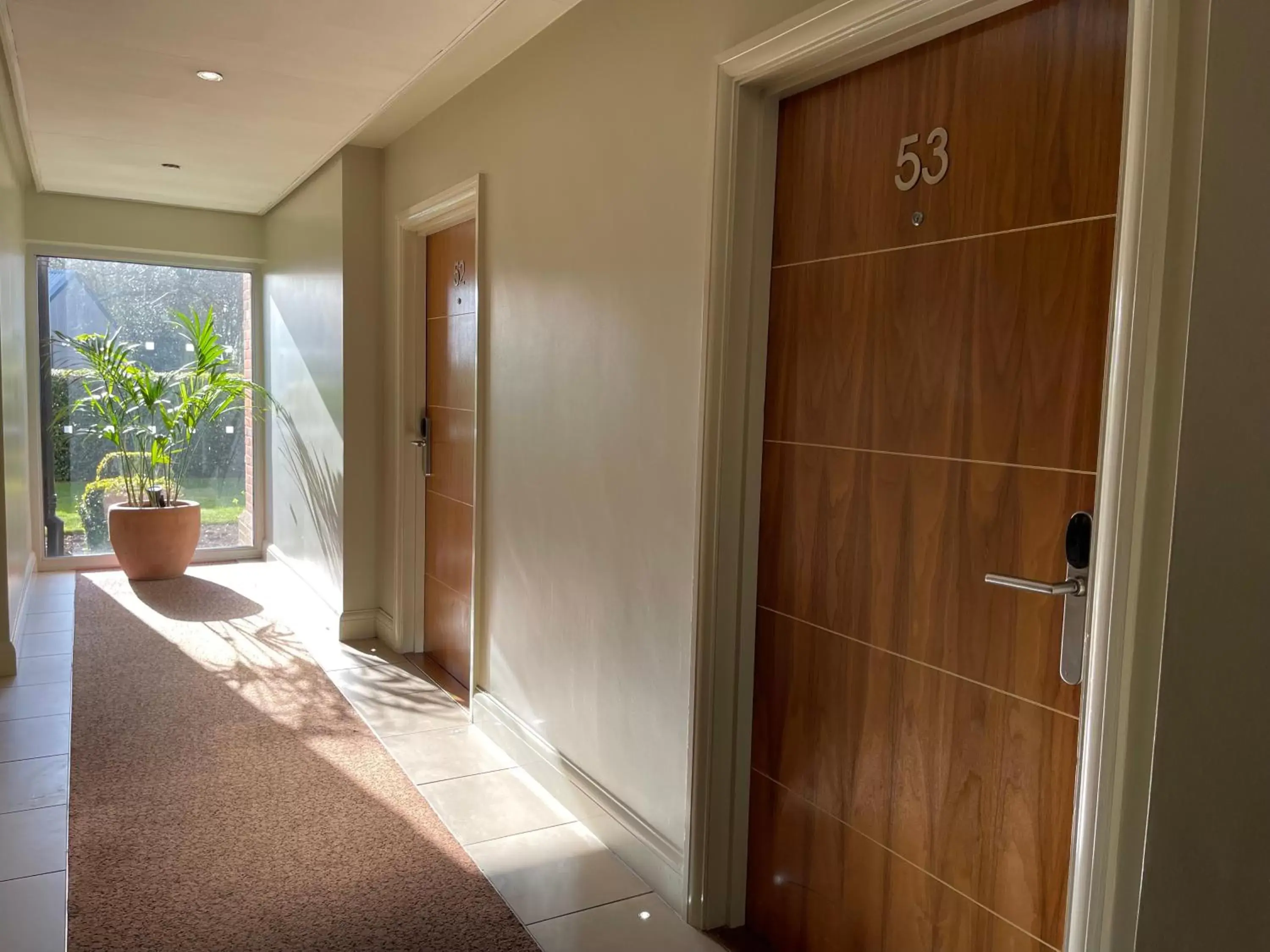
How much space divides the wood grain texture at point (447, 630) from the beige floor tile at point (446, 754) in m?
0.42

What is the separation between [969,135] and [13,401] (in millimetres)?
4506

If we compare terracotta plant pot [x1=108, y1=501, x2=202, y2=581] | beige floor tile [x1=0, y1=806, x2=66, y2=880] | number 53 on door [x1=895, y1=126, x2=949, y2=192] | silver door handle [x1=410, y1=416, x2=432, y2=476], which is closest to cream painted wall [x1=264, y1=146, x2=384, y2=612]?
silver door handle [x1=410, y1=416, x2=432, y2=476]

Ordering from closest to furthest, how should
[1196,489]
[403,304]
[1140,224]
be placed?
[1196,489] → [1140,224] → [403,304]

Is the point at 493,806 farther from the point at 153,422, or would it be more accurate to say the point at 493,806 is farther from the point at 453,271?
the point at 153,422

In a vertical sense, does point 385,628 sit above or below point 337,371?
below

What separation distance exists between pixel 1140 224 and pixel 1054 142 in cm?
42

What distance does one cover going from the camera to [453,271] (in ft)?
13.4

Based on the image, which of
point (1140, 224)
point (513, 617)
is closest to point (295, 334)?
point (513, 617)

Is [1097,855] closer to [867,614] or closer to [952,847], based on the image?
[952,847]

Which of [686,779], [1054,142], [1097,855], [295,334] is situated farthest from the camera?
[295,334]

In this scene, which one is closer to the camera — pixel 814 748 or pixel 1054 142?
pixel 1054 142

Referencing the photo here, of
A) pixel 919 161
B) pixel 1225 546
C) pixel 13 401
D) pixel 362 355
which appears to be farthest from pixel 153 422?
pixel 1225 546

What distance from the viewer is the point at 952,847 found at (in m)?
1.82

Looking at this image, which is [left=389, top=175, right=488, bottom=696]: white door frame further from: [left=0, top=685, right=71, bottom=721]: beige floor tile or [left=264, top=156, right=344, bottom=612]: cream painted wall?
[left=0, top=685, right=71, bottom=721]: beige floor tile
